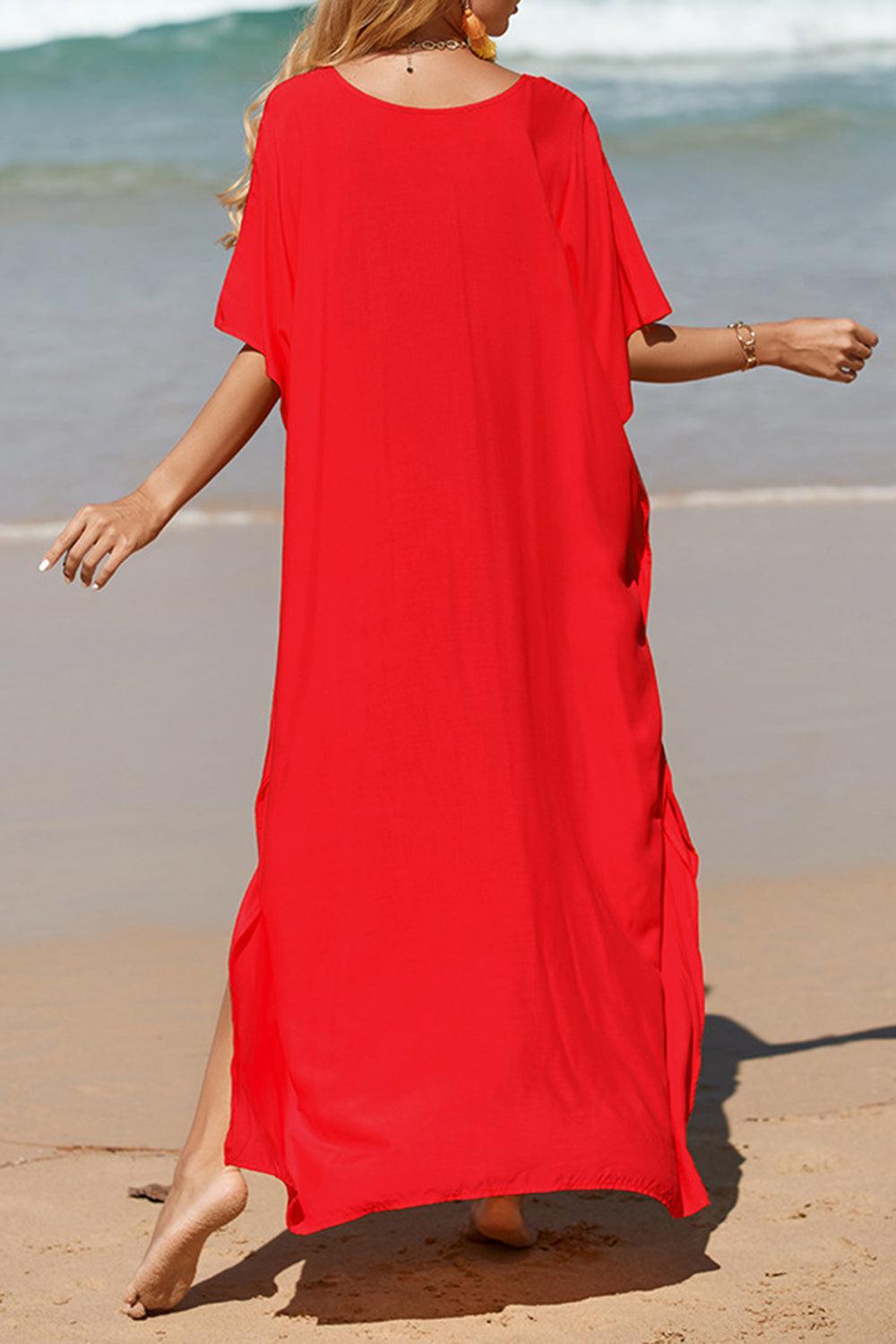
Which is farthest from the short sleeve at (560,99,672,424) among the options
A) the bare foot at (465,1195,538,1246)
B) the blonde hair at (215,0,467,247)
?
the bare foot at (465,1195,538,1246)

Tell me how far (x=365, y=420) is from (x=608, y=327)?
0.37m

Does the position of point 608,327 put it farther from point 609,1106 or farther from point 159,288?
point 159,288

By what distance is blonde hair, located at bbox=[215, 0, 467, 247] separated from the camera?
2855 mm

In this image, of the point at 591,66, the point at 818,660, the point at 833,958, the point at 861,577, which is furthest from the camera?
the point at 591,66

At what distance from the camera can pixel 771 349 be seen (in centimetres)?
308

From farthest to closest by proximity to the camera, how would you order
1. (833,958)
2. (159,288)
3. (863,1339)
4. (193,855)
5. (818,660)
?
(159,288)
(818,660)
(193,855)
(833,958)
(863,1339)

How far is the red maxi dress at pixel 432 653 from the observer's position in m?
2.82

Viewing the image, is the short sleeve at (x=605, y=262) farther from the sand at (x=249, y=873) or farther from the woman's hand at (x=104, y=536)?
Result: the sand at (x=249, y=873)

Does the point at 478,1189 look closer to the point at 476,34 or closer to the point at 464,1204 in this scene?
the point at 464,1204

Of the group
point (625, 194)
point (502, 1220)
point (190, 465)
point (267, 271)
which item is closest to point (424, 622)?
point (190, 465)

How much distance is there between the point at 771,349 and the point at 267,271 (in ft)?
2.46

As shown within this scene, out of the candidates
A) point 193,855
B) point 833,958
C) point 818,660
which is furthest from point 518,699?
point 818,660

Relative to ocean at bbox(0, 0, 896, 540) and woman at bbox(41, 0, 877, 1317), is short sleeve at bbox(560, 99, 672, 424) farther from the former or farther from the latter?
ocean at bbox(0, 0, 896, 540)

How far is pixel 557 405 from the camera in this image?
9.50ft
